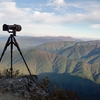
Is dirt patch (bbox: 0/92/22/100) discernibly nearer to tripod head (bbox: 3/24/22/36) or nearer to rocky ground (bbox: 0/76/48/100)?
rocky ground (bbox: 0/76/48/100)

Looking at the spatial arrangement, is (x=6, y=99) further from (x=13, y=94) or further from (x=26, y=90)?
(x=26, y=90)

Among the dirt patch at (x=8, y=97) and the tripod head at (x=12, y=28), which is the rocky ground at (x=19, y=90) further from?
the tripod head at (x=12, y=28)

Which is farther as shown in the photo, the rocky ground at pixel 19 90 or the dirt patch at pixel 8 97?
the rocky ground at pixel 19 90

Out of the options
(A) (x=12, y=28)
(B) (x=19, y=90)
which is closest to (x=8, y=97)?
(B) (x=19, y=90)

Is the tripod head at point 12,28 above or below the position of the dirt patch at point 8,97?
above

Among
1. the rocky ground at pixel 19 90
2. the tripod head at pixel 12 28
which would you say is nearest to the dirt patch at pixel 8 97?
the rocky ground at pixel 19 90

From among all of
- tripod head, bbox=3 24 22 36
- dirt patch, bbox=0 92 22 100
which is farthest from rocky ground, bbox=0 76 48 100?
tripod head, bbox=3 24 22 36

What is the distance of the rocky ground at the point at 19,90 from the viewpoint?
39.1 ft

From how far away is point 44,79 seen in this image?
1419 centimetres

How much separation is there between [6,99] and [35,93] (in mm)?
2029

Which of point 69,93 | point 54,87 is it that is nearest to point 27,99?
point 54,87

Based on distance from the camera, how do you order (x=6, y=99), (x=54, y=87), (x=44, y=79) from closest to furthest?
(x=6, y=99) → (x=54, y=87) → (x=44, y=79)

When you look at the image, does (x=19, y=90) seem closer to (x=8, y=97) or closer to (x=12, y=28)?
(x=8, y=97)

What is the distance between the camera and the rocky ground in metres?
11.9
